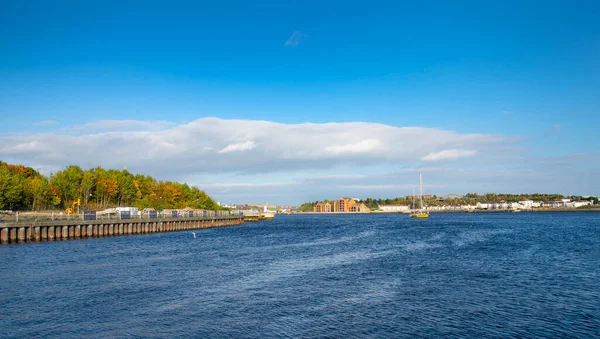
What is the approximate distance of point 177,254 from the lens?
47.8 metres

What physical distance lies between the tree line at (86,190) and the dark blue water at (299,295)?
59870 mm

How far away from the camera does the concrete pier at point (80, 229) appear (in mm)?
54625

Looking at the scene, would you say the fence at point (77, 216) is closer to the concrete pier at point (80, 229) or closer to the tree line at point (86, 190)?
the concrete pier at point (80, 229)

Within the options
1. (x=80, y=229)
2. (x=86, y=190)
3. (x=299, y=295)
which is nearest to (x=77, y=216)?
(x=80, y=229)

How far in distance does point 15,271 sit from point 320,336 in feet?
85.6

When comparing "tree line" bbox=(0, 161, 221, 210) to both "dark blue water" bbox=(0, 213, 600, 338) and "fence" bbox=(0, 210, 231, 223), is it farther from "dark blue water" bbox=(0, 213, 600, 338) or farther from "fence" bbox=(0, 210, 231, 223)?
"dark blue water" bbox=(0, 213, 600, 338)

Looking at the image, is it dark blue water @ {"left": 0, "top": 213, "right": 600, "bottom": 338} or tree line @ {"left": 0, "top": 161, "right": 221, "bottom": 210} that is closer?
dark blue water @ {"left": 0, "top": 213, "right": 600, "bottom": 338}

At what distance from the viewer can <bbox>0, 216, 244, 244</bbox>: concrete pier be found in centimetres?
5462

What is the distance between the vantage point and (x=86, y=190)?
372ft

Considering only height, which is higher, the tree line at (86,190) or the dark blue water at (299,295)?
the tree line at (86,190)

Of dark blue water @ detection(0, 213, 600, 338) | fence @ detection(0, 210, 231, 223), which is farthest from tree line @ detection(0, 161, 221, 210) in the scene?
dark blue water @ detection(0, 213, 600, 338)

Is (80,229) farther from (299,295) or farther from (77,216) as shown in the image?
(299,295)

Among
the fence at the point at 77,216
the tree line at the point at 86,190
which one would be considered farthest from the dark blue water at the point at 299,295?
the tree line at the point at 86,190

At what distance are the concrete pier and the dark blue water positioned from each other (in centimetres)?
1124
